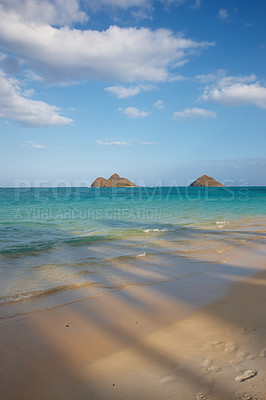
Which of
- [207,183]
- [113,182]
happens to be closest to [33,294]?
[113,182]

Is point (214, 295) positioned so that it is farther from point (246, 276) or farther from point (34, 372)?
point (34, 372)

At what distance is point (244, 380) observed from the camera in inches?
102

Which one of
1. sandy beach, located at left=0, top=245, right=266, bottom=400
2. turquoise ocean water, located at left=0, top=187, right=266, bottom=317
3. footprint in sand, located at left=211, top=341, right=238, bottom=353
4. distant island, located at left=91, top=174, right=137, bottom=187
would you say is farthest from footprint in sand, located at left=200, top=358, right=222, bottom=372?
distant island, located at left=91, top=174, right=137, bottom=187

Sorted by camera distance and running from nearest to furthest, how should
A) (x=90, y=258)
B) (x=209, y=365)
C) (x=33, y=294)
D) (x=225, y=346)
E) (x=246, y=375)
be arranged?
(x=246, y=375) < (x=209, y=365) < (x=225, y=346) < (x=33, y=294) < (x=90, y=258)

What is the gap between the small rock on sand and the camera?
2.62 m

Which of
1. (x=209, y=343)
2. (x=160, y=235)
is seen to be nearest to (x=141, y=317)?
(x=209, y=343)

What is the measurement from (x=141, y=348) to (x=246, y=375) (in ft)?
3.97

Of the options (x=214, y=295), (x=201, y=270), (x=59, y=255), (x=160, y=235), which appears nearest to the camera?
(x=214, y=295)

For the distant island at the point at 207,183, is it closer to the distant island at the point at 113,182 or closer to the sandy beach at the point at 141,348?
the distant island at the point at 113,182

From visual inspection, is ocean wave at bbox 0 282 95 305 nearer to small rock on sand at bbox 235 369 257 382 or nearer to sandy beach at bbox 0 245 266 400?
sandy beach at bbox 0 245 266 400

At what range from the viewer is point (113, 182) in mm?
186625

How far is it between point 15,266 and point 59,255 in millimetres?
1615

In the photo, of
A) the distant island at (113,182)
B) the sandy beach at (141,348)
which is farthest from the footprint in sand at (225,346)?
the distant island at (113,182)

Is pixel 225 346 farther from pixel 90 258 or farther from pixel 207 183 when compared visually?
pixel 207 183
